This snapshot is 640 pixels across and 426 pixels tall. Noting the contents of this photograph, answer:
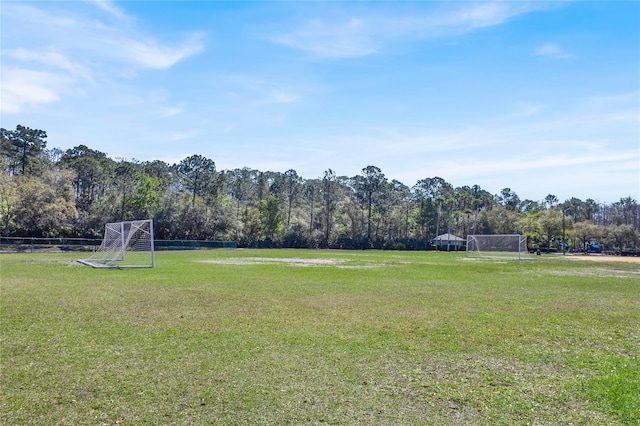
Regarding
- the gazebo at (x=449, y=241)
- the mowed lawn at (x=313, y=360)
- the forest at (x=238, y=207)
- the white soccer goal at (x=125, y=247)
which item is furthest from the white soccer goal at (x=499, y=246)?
the mowed lawn at (x=313, y=360)

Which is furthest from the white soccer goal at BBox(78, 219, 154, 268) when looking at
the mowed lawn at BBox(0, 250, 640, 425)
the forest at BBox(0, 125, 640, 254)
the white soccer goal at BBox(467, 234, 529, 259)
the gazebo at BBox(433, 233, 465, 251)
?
the gazebo at BBox(433, 233, 465, 251)

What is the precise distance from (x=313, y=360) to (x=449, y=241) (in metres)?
83.7

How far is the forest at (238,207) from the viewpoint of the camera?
61.9 m

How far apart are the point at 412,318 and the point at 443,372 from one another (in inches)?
181

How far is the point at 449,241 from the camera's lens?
87.5m

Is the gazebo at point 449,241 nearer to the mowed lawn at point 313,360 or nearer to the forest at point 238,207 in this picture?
the forest at point 238,207

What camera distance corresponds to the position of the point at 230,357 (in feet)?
26.4

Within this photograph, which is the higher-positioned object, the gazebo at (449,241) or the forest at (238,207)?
the forest at (238,207)

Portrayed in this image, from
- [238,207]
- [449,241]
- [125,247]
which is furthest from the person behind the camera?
[238,207]

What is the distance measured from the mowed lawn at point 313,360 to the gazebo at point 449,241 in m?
72.5

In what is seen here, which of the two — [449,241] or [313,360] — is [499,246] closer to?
[449,241]

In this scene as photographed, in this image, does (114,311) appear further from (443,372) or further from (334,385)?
(443,372)

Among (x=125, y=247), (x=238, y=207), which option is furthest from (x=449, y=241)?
(x=125, y=247)

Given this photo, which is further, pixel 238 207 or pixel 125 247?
pixel 238 207
